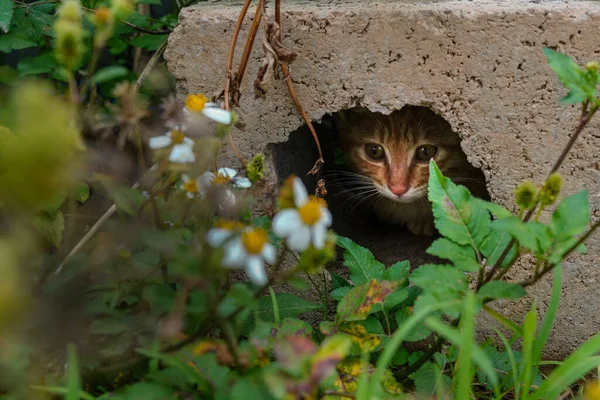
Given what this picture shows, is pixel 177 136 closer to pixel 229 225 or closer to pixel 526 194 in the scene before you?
pixel 229 225

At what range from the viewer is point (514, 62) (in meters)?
1.72

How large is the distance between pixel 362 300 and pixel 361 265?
0.99 feet

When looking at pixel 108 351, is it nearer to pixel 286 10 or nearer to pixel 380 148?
pixel 286 10

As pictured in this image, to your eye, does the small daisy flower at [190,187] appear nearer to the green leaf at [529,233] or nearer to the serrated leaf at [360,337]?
the serrated leaf at [360,337]

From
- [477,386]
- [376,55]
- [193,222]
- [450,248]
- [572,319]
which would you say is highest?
[376,55]

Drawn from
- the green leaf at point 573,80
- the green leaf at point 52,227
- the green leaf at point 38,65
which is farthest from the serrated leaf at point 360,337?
the green leaf at point 38,65

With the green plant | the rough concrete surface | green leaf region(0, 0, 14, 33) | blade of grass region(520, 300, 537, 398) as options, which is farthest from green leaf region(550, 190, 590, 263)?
green leaf region(0, 0, 14, 33)

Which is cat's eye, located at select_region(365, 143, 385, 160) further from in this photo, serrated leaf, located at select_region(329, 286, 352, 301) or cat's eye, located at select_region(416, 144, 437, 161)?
serrated leaf, located at select_region(329, 286, 352, 301)

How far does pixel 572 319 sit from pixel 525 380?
0.53 m

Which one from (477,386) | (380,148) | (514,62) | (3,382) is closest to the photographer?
(3,382)

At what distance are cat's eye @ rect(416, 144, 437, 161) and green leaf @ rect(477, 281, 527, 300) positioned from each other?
3.43ft

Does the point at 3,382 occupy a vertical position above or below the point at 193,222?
below

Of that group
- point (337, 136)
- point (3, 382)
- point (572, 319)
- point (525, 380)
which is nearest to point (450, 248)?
point (525, 380)

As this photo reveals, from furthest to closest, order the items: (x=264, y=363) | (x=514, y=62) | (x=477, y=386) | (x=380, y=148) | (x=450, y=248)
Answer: (x=380, y=148)
(x=477, y=386)
(x=514, y=62)
(x=450, y=248)
(x=264, y=363)
